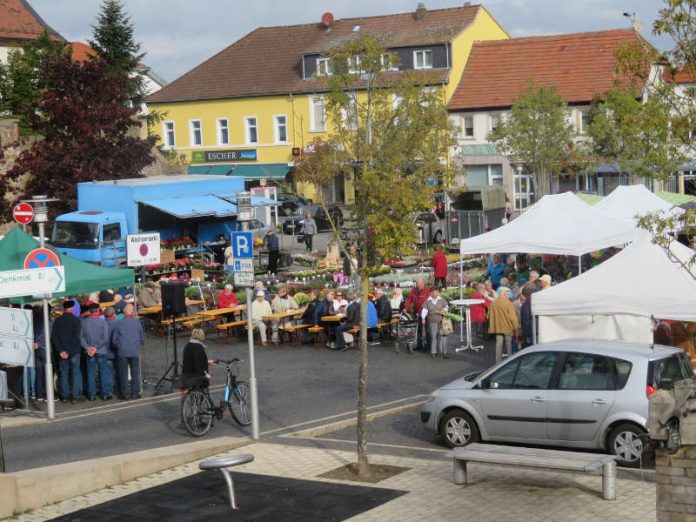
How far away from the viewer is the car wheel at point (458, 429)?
16.0 m

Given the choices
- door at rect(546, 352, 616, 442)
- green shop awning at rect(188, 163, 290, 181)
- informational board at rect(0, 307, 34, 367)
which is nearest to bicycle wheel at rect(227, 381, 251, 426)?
informational board at rect(0, 307, 34, 367)

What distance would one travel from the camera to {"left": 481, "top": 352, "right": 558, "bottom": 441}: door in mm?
15344

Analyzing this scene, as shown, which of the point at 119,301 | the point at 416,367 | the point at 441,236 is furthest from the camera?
the point at 441,236

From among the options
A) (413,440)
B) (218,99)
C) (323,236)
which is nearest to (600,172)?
(323,236)

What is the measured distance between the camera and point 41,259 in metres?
19.3

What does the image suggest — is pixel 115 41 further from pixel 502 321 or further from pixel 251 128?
pixel 502 321

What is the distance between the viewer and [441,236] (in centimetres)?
4541

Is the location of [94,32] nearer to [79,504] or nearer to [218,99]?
[218,99]

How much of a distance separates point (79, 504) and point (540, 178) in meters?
39.6

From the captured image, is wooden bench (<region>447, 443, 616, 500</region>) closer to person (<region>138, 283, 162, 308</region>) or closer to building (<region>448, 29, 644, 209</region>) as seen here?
person (<region>138, 283, 162, 308</region>)

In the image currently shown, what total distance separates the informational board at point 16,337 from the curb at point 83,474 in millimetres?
4219

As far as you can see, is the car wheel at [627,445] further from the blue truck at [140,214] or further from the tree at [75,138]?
the tree at [75,138]

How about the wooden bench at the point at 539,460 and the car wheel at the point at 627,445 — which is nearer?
the wooden bench at the point at 539,460

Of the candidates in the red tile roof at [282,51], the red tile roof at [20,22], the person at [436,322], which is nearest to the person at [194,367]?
the person at [436,322]
